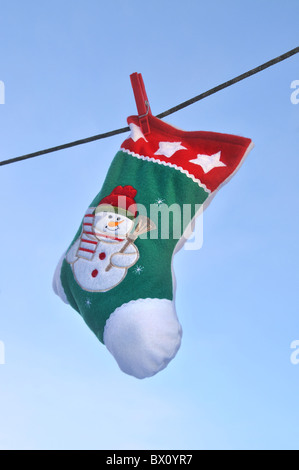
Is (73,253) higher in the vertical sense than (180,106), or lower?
lower

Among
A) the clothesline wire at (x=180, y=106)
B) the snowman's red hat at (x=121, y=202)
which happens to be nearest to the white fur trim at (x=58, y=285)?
the snowman's red hat at (x=121, y=202)

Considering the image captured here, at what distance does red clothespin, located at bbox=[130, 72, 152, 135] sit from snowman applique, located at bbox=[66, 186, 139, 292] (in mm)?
398

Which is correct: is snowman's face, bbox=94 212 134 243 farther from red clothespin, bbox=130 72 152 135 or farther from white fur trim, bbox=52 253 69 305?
red clothespin, bbox=130 72 152 135

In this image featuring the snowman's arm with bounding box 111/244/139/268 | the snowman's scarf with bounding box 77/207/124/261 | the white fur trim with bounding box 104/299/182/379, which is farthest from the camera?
the snowman's scarf with bounding box 77/207/124/261

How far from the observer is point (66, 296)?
265 cm

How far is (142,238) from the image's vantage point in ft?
8.00

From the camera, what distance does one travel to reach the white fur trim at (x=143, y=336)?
2.24 metres

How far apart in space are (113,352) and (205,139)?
3.58 ft

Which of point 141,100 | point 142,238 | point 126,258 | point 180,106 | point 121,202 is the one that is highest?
point 141,100

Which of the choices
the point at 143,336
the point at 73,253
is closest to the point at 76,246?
the point at 73,253

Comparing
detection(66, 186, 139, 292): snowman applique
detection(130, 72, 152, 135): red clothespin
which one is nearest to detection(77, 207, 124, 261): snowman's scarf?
detection(66, 186, 139, 292): snowman applique

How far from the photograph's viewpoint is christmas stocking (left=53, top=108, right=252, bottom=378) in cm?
228

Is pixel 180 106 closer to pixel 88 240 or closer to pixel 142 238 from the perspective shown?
pixel 142 238

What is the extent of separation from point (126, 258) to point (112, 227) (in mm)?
182
